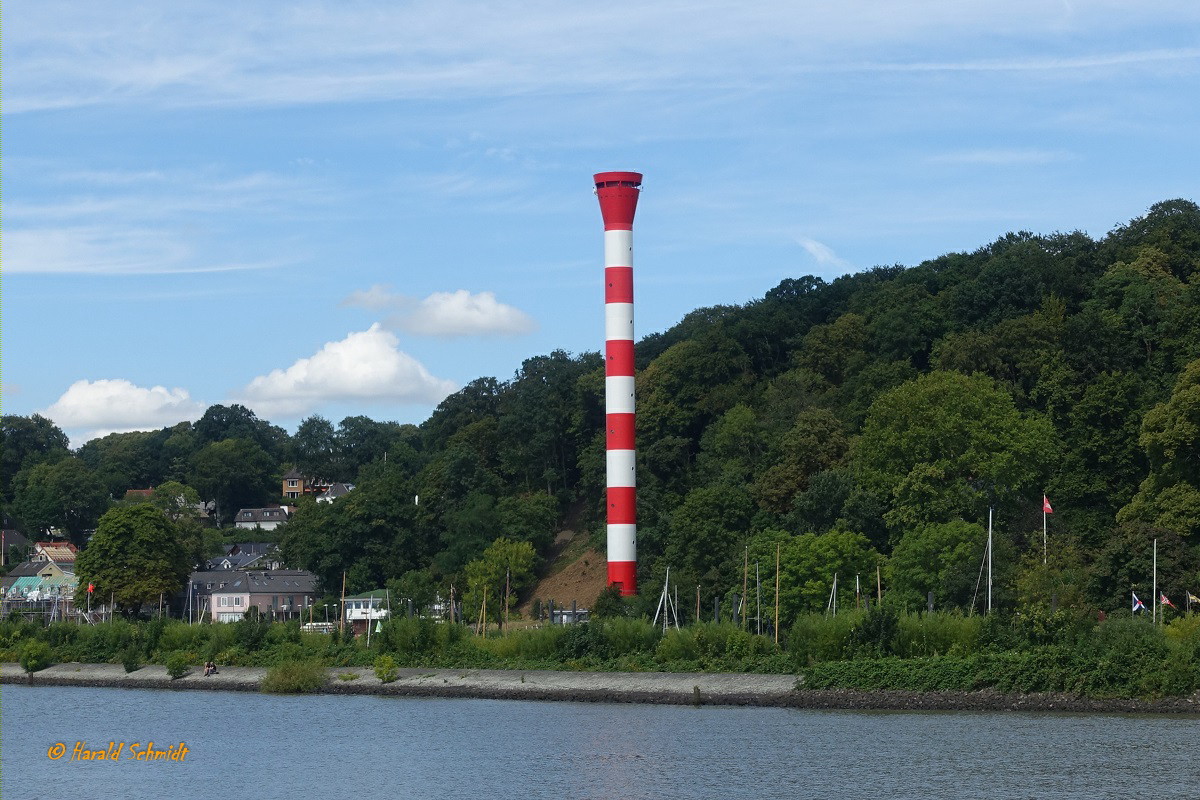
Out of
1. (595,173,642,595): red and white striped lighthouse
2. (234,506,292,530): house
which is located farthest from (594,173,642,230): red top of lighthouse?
(234,506,292,530): house

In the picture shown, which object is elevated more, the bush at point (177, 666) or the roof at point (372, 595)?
the roof at point (372, 595)

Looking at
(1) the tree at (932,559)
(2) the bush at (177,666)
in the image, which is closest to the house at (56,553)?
(2) the bush at (177,666)

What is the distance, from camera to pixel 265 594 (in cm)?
11250

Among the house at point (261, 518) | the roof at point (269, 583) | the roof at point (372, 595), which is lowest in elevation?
the roof at point (372, 595)

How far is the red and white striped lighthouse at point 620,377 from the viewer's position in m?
72.5

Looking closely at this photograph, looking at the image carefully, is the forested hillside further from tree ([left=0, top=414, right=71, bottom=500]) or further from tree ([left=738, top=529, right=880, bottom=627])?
tree ([left=0, top=414, right=71, bottom=500])

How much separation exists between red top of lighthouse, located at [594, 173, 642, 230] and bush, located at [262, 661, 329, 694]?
82.8 feet

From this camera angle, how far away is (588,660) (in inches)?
2261

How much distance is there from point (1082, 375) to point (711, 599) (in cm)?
2122

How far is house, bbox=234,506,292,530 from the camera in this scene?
162625 mm

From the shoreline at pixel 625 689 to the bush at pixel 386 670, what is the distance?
34 centimetres

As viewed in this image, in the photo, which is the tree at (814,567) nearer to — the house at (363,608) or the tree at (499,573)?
the tree at (499,573)

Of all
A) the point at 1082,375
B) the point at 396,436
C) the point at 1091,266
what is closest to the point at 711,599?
the point at 1082,375

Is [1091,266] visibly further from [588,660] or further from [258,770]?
[258,770]
